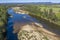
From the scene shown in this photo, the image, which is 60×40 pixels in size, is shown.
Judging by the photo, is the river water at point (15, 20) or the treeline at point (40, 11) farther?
the treeline at point (40, 11)

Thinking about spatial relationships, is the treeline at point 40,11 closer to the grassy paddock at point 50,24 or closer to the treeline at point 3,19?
the grassy paddock at point 50,24

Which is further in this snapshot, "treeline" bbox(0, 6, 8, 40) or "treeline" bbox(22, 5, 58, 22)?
"treeline" bbox(22, 5, 58, 22)

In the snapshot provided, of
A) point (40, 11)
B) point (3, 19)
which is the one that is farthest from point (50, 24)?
point (3, 19)

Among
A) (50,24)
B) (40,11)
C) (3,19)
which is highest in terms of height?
(40,11)

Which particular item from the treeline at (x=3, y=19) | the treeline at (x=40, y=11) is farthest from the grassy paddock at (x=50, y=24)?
the treeline at (x=3, y=19)

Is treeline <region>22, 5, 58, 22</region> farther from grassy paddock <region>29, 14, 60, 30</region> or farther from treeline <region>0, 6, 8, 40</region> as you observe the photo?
treeline <region>0, 6, 8, 40</region>

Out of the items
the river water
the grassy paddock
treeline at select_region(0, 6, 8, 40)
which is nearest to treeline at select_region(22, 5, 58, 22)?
the grassy paddock

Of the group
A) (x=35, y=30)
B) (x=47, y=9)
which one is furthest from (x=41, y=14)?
(x=35, y=30)

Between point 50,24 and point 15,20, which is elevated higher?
point 15,20

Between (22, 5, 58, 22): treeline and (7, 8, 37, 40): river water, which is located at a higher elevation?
(22, 5, 58, 22): treeline

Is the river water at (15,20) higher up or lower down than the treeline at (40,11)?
lower down

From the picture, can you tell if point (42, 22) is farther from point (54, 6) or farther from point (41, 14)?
point (54, 6)

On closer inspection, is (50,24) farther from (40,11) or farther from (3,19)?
(3,19)
